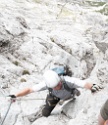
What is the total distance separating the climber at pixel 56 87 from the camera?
10180 mm

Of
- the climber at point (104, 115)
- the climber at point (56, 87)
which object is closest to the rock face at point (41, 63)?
the climber at point (56, 87)

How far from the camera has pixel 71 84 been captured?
35.0ft

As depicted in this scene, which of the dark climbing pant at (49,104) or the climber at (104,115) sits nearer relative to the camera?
the climber at (104,115)

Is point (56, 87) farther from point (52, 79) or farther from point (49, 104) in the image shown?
point (49, 104)

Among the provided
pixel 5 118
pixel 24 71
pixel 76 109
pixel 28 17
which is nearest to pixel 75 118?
pixel 76 109

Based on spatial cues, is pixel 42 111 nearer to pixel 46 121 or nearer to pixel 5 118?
pixel 46 121

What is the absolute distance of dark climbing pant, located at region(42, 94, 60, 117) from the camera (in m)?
11.8

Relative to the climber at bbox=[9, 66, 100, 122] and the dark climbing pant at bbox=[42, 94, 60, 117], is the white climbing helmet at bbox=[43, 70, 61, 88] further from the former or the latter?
the dark climbing pant at bbox=[42, 94, 60, 117]

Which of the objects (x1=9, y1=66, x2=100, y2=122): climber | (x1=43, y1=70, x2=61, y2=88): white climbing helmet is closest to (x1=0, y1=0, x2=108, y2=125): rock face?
(x1=9, y1=66, x2=100, y2=122): climber

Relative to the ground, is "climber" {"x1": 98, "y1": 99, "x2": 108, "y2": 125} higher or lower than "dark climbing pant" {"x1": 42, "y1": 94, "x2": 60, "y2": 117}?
higher

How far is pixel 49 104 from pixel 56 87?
67.5 inches

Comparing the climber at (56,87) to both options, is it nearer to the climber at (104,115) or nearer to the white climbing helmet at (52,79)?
the white climbing helmet at (52,79)

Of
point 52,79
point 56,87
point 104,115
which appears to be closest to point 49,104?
point 56,87

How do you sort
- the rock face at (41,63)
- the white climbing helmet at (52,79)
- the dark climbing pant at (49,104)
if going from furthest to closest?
the dark climbing pant at (49,104) < the rock face at (41,63) < the white climbing helmet at (52,79)
